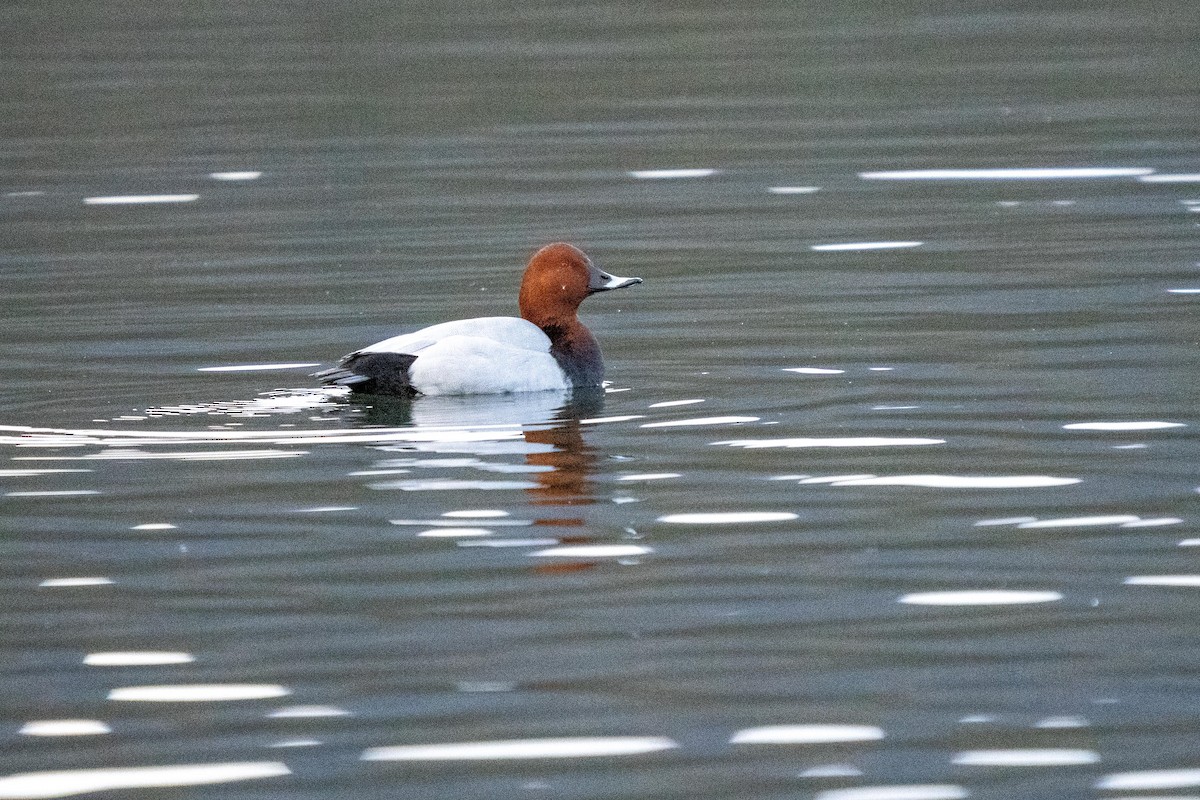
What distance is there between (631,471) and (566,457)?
38 cm

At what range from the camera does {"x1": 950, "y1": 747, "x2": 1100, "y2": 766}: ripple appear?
190 inches

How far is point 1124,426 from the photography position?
810 centimetres

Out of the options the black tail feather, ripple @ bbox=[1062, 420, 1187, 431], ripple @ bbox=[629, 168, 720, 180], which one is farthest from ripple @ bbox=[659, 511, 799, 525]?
ripple @ bbox=[629, 168, 720, 180]

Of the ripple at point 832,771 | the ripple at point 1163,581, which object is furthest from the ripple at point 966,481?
the ripple at point 832,771

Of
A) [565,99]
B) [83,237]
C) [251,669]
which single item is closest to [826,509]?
[251,669]

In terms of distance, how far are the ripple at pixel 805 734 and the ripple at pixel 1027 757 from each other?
230 mm

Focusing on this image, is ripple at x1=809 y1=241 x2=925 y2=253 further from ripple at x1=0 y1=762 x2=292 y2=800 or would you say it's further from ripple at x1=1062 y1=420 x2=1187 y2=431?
ripple at x1=0 y1=762 x2=292 y2=800

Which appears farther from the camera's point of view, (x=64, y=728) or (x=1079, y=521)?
(x=1079, y=521)

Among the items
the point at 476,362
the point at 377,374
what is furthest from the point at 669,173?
the point at 377,374

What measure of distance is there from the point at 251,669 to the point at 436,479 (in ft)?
6.63

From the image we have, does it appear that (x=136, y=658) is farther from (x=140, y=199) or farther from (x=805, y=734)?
(x=140, y=199)

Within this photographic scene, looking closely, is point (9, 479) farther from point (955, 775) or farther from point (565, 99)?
point (565, 99)

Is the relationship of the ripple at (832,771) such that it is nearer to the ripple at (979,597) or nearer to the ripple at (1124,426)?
the ripple at (979,597)

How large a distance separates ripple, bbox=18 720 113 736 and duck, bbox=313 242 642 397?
3816 millimetres
